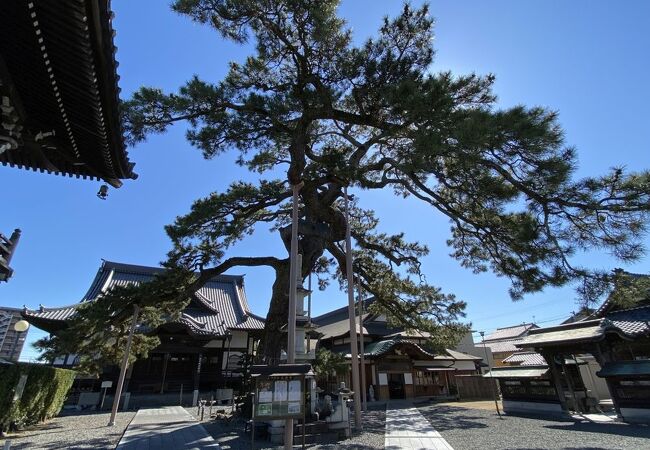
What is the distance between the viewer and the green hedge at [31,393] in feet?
26.4

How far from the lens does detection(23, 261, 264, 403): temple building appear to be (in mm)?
16312

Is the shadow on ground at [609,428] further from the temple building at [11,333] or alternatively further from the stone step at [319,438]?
the temple building at [11,333]

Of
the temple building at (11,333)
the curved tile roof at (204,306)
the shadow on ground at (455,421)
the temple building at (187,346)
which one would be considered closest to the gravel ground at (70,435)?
the temple building at (11,333)

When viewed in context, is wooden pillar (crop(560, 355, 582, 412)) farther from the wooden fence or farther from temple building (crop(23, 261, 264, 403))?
temple building (crop(23, 261, 264, 403))

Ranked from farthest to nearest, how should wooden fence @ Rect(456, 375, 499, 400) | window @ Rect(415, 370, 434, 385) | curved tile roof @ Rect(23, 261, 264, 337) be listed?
window @ Rect(415, 370, 434, 385) < wooden fence @ Rect(456, 375, 499, 400) < curved tile roof @ Rect(23, 261, 264, 337)

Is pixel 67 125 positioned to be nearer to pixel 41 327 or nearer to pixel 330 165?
pixel 330 165

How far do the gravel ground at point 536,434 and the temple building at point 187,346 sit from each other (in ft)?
31.3

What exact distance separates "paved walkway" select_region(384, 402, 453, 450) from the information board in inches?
109

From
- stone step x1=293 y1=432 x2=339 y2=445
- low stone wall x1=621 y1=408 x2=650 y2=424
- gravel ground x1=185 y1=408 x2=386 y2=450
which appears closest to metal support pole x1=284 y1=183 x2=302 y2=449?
gravel ground x1=185 y1=408 x2=386 y2=450

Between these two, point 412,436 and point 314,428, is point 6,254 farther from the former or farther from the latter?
point 412,436

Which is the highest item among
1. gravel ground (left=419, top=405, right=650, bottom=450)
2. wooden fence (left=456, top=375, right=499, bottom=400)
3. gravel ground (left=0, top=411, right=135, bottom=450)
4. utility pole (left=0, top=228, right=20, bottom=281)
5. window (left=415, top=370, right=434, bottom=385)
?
utility pole (left=0, top=228, right=20, bottom=281)

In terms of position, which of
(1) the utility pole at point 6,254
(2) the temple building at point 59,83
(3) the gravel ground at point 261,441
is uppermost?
(2) the temple building at point 59,83

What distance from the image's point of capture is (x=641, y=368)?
10.5 m

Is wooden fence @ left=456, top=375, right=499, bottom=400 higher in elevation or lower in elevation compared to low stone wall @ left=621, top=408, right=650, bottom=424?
higher
